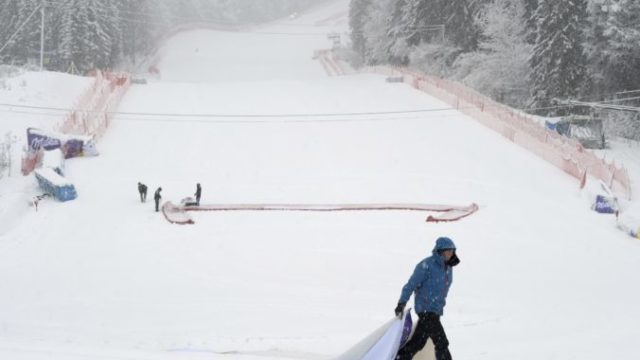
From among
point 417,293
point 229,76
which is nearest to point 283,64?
point 229,76

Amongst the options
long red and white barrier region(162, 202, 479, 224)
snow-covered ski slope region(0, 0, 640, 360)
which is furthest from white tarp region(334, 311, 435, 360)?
long red and white barrier region(162, 202, 479, 224)

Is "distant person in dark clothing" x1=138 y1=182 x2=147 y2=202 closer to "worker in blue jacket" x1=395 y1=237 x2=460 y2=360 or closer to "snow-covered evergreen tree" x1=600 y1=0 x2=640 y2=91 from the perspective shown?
"worker in blue jacket" x1=395 y1=237 x2=460 y2=360

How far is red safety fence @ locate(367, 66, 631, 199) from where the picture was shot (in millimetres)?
28188

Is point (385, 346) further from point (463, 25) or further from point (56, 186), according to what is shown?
point (463, 25)

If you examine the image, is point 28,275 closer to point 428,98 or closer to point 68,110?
point 68,110

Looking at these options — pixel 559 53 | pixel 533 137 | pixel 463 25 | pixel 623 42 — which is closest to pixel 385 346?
pixel 533 137

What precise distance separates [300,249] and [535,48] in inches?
1192

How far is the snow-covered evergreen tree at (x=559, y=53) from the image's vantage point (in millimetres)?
42750

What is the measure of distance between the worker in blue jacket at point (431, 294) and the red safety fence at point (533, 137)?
70.4 ft

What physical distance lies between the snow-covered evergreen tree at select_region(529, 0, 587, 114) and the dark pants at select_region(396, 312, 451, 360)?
3801 cm

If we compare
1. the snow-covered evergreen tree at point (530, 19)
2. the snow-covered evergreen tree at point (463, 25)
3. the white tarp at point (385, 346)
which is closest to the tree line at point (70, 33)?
the snow-covered evergreen tree at point (463, 25)

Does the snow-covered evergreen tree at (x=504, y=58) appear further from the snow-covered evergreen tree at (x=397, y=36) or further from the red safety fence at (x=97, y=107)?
the red safety fence at (x=97, y=107)

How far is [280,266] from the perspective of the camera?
18359 mm

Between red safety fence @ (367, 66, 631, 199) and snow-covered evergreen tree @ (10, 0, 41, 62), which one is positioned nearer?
red safety fence @ (367, 66, 631, 199)
